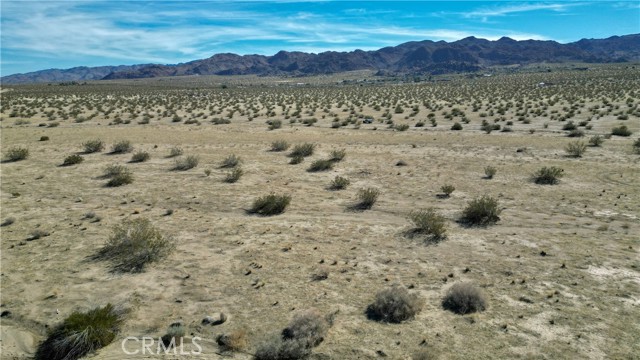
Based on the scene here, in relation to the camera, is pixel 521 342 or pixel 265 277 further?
pixel 265 277

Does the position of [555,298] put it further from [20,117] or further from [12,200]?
[20,117]

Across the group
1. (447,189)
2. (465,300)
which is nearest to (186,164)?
(447,189)

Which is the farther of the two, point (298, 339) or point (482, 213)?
point (482, 213)

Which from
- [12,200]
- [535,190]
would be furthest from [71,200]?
[535,190]

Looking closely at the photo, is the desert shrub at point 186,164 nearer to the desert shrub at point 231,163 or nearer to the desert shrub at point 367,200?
the desert shrub at point 231,163

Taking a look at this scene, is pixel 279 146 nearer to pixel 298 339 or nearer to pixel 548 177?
pixel 548 177

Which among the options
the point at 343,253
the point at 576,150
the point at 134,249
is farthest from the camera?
the point at 576,150

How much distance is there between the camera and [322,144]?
937 inches

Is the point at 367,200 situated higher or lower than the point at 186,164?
lower

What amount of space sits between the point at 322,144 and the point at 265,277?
625 inches

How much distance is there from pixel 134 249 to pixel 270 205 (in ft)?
13.5
